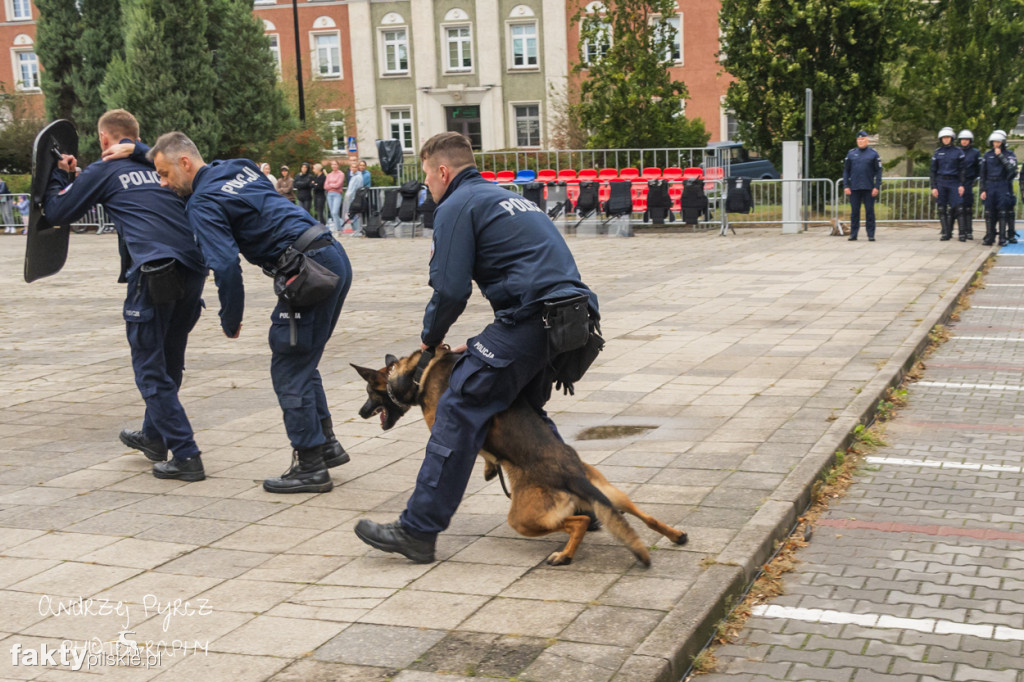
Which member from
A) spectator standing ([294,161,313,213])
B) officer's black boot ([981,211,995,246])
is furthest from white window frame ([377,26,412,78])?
officer's black boot ([981,211,995,246])

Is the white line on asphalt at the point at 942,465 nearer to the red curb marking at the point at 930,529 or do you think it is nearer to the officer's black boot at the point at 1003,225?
the red curb marking at the point at 930,529

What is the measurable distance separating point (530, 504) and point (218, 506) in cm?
187

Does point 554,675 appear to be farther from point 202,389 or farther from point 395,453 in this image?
point 202,389

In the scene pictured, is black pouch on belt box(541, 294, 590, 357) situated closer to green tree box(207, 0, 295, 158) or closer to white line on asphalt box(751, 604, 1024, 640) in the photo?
white line on asphalt box(751, 604, 1024, 640)

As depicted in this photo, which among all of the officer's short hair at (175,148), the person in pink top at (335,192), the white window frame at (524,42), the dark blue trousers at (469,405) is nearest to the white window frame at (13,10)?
the white window frame at (524,42)

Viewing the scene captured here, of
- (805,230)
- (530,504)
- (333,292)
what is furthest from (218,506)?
(805,230)

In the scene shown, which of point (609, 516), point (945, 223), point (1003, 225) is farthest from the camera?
point (945, 223)

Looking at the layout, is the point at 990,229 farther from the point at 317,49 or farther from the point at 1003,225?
the point at 317,49

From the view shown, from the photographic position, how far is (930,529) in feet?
17.2

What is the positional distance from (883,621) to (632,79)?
21832 millimetres

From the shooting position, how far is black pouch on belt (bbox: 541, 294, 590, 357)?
442cm

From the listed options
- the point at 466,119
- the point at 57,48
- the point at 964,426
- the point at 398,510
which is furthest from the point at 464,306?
the point at 466,119

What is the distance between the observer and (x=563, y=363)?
4.68 metres

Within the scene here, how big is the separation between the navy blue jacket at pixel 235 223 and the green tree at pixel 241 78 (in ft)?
90.3
